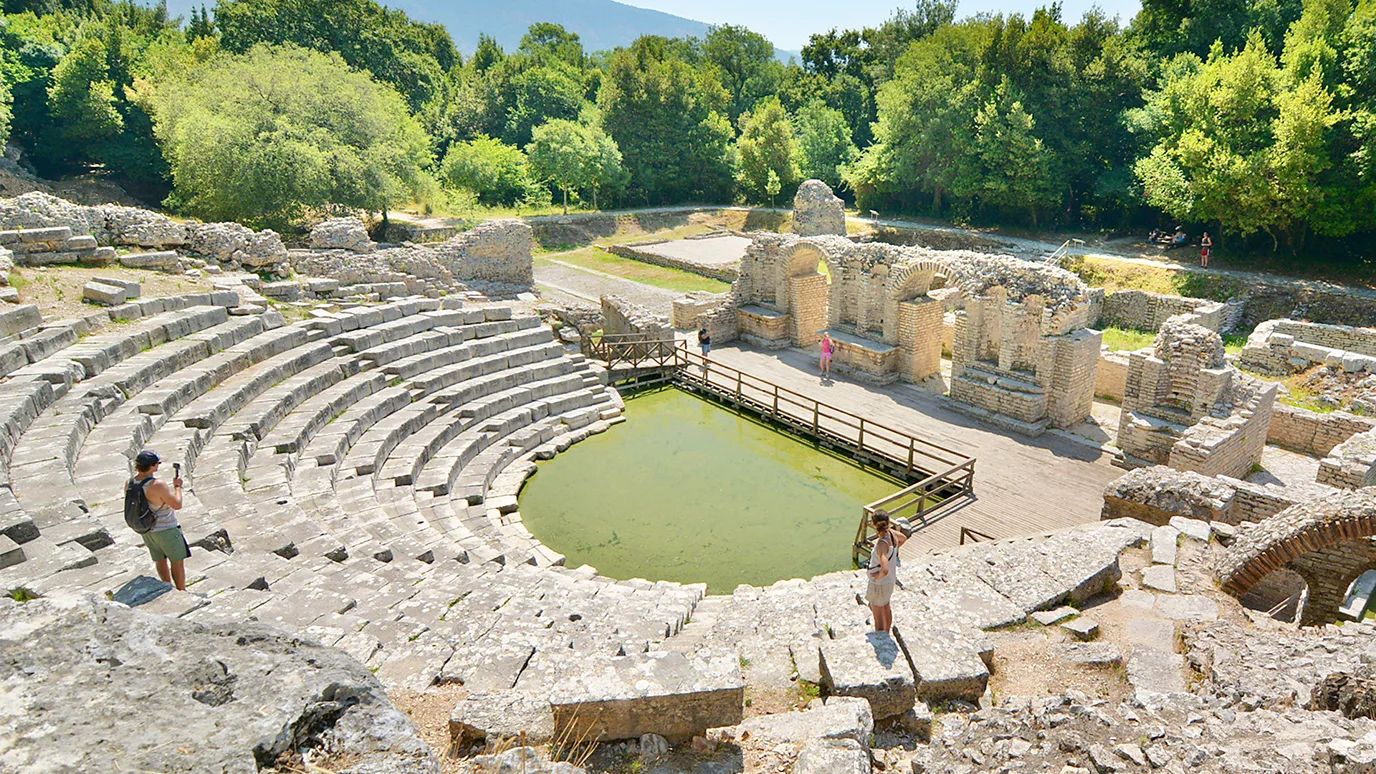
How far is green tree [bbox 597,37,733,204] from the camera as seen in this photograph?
137 ft

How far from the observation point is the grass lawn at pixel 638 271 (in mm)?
28266

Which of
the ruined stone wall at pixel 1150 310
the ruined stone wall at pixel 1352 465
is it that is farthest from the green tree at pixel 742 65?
the ruined stone wall at pixel 1352 465

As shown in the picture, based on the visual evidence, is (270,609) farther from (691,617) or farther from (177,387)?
(177,387)

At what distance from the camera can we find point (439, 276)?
18.7 metres

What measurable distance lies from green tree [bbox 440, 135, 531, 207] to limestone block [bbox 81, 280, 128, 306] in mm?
25398

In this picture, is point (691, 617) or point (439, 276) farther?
point (439, 276)

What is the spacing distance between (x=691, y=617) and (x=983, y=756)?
4.02 metres

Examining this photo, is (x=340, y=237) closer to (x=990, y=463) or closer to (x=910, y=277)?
(x=910, y=277)

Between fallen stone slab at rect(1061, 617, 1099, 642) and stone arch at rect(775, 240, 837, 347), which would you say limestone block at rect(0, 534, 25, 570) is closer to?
fallen stone slab at rect(1061, 617, 1099, 642)

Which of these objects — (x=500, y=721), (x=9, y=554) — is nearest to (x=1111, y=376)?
(x=500, y=721)

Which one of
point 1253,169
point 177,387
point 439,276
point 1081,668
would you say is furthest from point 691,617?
point 1253,169

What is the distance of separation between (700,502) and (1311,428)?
35.6 feet

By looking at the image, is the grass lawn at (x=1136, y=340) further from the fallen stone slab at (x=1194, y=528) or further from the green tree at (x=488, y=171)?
the green tree at (x=488, y=171)

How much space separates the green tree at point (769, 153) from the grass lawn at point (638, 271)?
1120 cm
